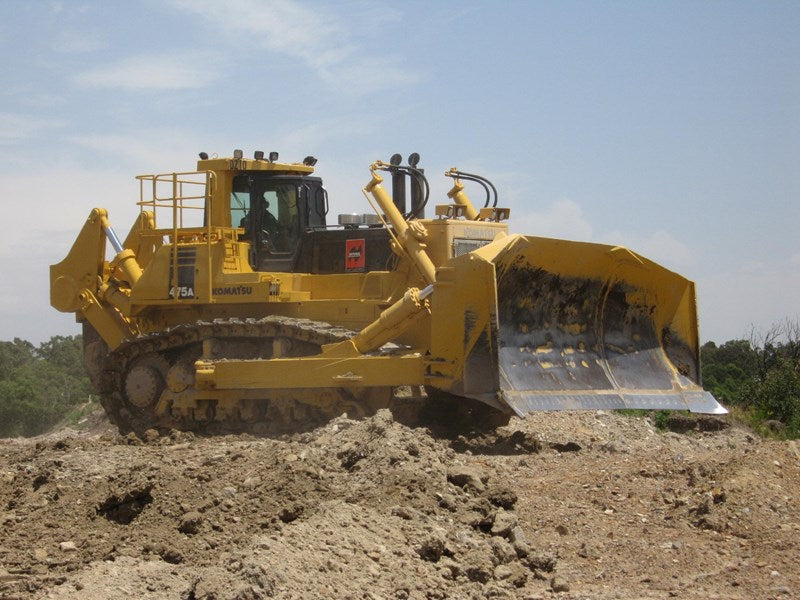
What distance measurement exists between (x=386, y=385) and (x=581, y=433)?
2.77 metres

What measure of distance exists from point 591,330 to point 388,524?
538 cm

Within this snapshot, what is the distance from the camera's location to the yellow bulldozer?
35.2ft

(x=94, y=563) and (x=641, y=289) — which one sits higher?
(x=641, y=289)

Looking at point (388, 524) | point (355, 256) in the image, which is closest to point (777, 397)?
point (355, 256)

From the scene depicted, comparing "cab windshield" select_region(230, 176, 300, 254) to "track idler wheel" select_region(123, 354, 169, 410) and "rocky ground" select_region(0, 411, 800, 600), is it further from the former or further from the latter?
"rocky ground" select_region(0, 411, 800, 600)

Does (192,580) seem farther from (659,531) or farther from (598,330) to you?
(598,330)

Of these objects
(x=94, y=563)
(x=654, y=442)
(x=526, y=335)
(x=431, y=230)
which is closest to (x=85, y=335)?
(x=431, y=230)

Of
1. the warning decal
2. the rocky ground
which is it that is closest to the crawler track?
the warning decal

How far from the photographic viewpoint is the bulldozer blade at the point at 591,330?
1075 cm

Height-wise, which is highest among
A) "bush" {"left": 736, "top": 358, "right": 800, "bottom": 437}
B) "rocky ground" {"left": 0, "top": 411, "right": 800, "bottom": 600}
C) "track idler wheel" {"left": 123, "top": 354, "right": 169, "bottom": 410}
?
"track idler wheel" {"left": 123, "top": 354, "right": 169, "bottom": 410}

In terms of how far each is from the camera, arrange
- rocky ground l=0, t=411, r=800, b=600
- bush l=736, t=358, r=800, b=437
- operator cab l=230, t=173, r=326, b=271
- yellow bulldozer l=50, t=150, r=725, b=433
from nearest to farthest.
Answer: rocky ground l=0, t=411, r=800, b=600 < yellow bulldozer l=50, t=150, r=725, b=433 < operator cab l=230, t=173, r=326, b=271 < bush l=736, t=358, r=800, b=437

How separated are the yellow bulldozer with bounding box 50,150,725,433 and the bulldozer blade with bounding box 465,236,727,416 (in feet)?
0.06

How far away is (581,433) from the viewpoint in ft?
41.5

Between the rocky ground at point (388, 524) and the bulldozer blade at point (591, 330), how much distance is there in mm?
1208
